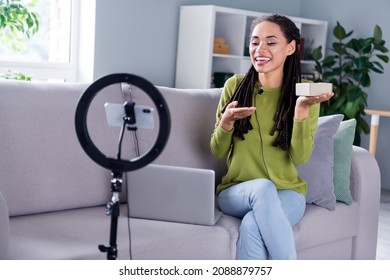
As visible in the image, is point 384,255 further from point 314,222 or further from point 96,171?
point 96,171

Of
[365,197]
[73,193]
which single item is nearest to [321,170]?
[365,197]

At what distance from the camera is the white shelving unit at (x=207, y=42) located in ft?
15.8

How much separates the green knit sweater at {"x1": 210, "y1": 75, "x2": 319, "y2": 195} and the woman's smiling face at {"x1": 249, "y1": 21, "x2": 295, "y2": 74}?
4.0 inches

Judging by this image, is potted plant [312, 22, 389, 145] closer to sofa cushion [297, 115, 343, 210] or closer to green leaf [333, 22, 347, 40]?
green leaf [333, 22, 347, 40]

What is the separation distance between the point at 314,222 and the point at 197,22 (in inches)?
110

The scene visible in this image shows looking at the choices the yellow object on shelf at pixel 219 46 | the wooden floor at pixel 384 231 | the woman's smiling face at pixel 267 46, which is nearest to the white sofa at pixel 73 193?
the woman's smiling face at pixel 267 46

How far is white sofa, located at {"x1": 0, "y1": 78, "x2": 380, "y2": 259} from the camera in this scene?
194cm

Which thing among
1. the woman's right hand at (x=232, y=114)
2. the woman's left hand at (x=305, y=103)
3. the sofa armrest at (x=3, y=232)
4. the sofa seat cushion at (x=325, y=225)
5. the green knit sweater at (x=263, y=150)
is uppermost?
the woman's left hand at (x=305, y=103)

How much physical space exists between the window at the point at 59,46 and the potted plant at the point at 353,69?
6.13 feet

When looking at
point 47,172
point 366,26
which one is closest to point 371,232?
point 47,172

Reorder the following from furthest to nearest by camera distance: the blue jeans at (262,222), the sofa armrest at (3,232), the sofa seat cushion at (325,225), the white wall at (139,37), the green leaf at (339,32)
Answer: the green leaf at (339,32) < the white wall at (139,37) < the sofa seat cushion at (325,225) < the blue jeans at (262,222) < the sofa armrest at (3,232)

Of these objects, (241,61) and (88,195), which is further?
(241,61)

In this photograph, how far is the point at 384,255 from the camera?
3.20 m

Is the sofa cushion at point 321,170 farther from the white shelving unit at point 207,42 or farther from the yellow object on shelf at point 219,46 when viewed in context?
the yellow object on shelf at point 219,46
